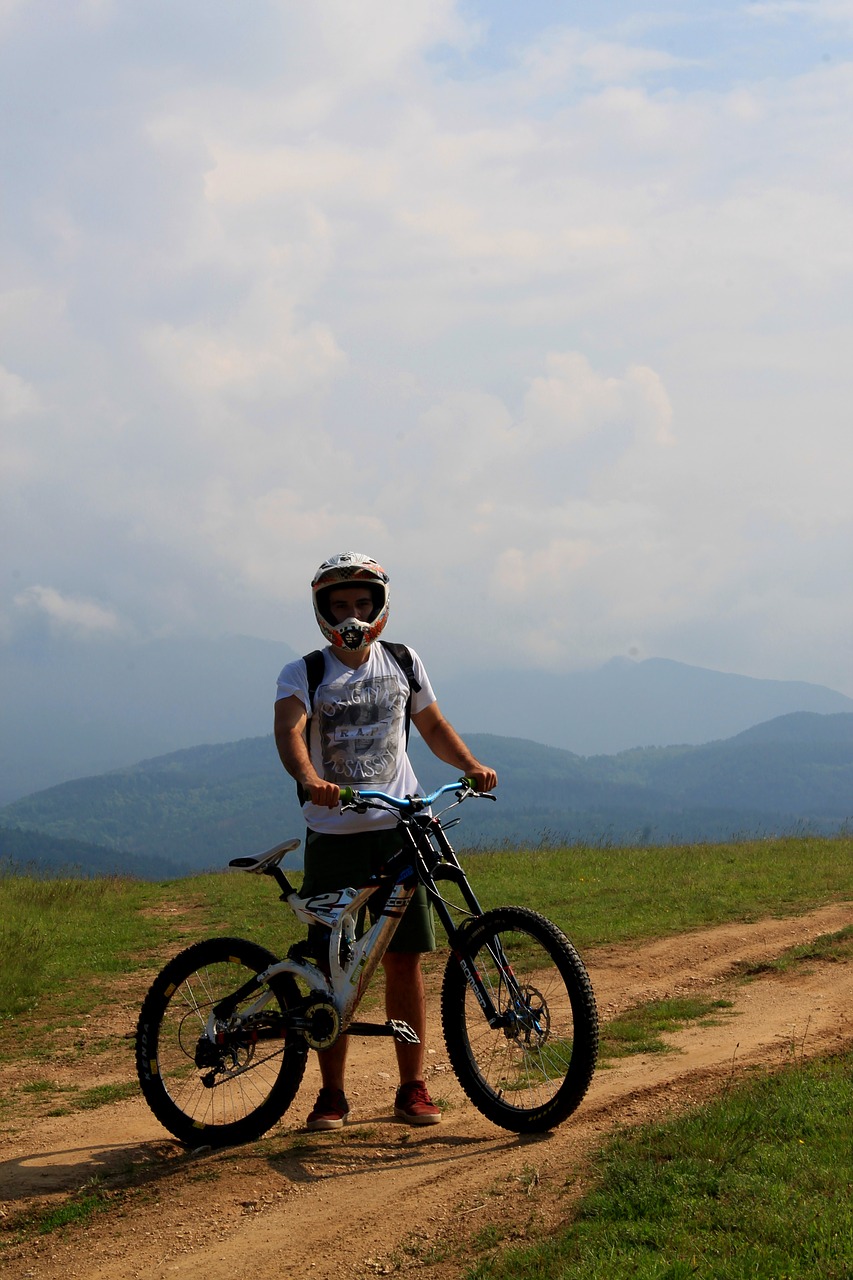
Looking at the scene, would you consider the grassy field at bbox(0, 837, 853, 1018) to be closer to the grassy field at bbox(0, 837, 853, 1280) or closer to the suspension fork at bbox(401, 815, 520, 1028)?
the grassy field at bbox(0, 837, 853, 1280)

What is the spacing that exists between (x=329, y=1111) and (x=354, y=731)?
184cm

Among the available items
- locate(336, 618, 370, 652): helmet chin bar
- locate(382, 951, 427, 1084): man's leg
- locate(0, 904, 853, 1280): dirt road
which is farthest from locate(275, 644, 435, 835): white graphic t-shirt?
locate(0, 904, 853, 1280): dirt road

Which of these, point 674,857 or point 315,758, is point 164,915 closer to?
point 674,857

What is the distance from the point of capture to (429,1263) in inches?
161

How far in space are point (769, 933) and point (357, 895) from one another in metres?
6.68

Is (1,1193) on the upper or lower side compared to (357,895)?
lower

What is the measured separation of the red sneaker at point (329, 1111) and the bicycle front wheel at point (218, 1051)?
16 cm

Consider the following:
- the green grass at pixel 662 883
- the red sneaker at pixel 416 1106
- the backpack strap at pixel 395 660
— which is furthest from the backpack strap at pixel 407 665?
the green grass at pixel 662 883

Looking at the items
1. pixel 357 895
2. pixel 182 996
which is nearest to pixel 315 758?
pixel 357 895

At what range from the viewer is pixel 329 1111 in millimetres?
5812

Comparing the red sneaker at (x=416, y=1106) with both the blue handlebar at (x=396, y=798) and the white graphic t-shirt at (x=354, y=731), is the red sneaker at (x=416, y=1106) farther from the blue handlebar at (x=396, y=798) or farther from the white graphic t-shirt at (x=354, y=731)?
the blue handlebar at (x=396, y=798)

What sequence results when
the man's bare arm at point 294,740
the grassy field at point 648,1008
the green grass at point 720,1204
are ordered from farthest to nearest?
the man's bare arm at point 294,740
the grassy field at point 648,1008
the green grass at point 720,1204

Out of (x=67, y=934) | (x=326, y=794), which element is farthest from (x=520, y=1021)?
(x=67, y=934)

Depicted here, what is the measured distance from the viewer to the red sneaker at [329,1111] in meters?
5.77
